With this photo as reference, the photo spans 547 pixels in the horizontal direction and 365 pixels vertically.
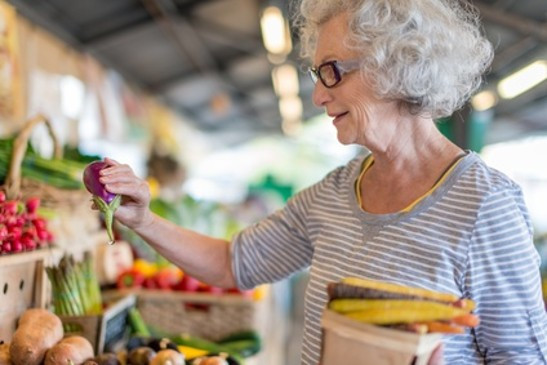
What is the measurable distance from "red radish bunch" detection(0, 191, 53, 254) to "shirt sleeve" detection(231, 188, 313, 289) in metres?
0.61

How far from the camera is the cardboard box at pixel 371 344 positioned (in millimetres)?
1068

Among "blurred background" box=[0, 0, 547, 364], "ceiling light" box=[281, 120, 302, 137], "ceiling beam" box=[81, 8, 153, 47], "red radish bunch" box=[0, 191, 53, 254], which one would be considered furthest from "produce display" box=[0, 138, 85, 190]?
"ceiling light" box=[281, 120, 302, 137]

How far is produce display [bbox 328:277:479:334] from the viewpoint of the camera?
1.09 meters

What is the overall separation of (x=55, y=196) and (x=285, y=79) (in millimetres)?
8499

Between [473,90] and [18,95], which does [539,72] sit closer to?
[18,95]

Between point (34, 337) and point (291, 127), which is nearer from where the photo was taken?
point (34, 337)

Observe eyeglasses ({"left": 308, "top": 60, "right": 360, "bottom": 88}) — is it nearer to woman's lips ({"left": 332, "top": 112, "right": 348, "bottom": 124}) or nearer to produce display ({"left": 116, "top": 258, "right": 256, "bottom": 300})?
woman's lips ({"left": 332, "top": 112, "right": 348, "bottom": 124})

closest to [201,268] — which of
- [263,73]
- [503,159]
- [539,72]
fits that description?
[539,72]

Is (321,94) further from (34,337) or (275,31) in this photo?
(275,31)

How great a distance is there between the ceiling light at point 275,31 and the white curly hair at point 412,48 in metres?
4.92

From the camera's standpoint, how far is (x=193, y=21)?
7098 mm

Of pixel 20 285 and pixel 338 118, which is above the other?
pixel 338 118

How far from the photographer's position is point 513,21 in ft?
19.2

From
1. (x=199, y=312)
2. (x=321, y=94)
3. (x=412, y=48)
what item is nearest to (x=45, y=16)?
(x=199, y=312)
